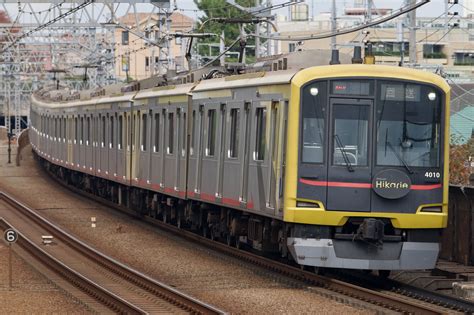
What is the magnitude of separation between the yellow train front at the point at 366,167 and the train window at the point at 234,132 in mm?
2783

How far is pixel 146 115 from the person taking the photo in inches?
992

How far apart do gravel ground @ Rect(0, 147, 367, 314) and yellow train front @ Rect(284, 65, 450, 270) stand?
0.86 meters

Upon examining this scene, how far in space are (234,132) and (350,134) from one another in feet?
10.4

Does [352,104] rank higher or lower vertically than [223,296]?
higher

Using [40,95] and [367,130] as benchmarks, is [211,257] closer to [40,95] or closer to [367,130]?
[367,130]

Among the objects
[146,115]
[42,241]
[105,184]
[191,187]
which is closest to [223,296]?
[191,187]

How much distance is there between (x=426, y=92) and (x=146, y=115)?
10.8 metres

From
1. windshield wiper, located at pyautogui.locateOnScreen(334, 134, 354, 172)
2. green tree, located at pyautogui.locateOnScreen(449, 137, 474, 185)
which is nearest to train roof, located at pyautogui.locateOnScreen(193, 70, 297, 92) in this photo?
windshield wiper, located at pyautogui.locateOnScreen(334, 134, 354, 172)

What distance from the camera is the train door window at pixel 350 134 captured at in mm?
15000

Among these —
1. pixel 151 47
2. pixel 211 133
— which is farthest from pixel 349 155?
pixel 151 47

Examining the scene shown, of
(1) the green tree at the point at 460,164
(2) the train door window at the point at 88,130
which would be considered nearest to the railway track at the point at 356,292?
(1) the green tree at the point at 460,164

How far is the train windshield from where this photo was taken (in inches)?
594

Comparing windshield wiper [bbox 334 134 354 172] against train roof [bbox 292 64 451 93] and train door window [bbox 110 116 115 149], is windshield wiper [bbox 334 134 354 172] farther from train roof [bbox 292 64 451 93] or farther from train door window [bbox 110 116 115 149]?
train door window [bbox 110 116 115 149]

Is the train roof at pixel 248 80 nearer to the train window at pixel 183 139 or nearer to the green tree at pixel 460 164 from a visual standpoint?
the train window at pixel 183 139
